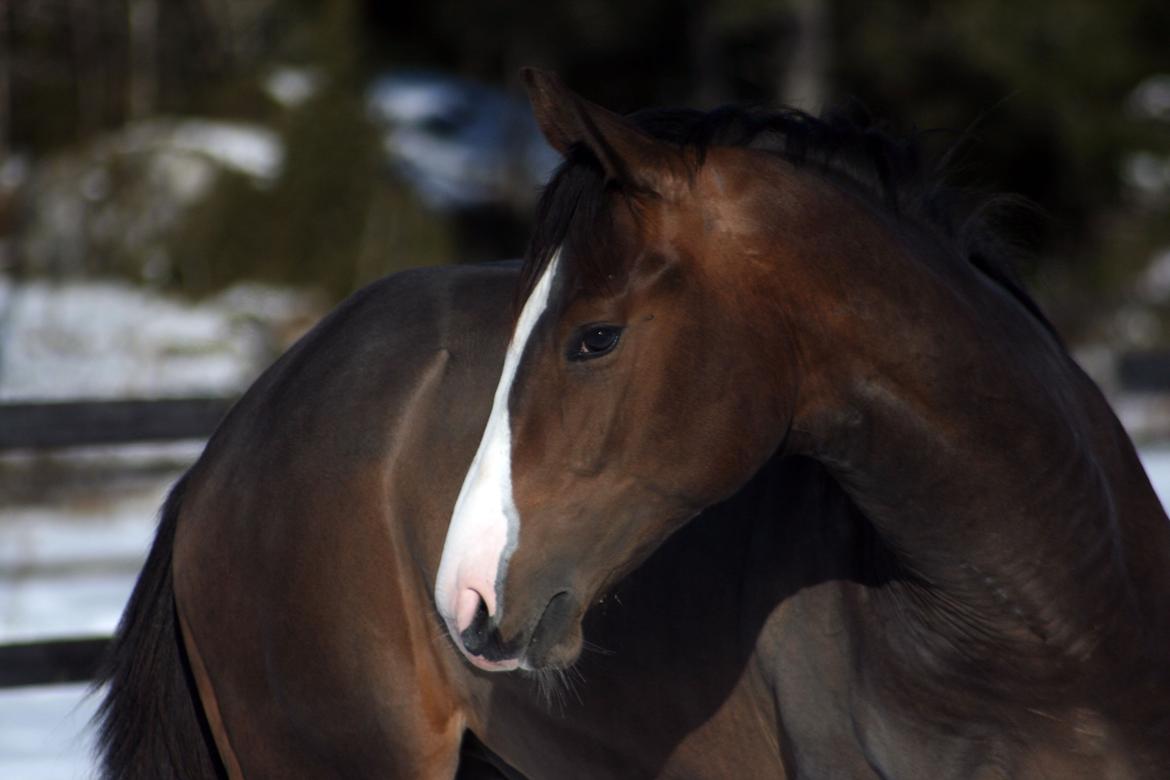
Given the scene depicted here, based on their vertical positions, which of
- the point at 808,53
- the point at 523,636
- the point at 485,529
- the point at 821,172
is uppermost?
the point at 808,53

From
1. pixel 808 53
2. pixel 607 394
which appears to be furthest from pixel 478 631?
pixel 808 53

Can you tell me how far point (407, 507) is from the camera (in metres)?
2.51

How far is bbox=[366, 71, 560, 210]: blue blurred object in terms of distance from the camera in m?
20.7

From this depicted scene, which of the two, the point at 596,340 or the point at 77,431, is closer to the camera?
the point at 596,340

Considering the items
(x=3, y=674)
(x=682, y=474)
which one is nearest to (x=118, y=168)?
(x=3, y=674)

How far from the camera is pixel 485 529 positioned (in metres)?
1.79

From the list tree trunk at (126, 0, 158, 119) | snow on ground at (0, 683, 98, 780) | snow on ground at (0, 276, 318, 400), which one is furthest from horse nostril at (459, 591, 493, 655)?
tree trunk at (126, 0, 158, 119)

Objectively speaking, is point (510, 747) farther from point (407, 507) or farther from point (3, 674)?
point (3, 674)

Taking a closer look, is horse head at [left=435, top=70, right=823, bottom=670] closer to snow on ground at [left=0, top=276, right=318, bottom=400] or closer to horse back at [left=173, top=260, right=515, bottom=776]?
horse back at [left=173, top=260, right=515, bottom=776]

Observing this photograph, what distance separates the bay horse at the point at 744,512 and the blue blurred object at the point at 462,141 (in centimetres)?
1668

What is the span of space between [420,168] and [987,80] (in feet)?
34.2

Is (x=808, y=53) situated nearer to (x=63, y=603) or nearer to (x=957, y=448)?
(x=63, y=603)

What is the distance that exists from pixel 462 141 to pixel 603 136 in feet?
72.3

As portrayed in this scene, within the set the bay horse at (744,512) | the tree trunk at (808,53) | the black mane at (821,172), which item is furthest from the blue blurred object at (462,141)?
the black mane at (821,172)
